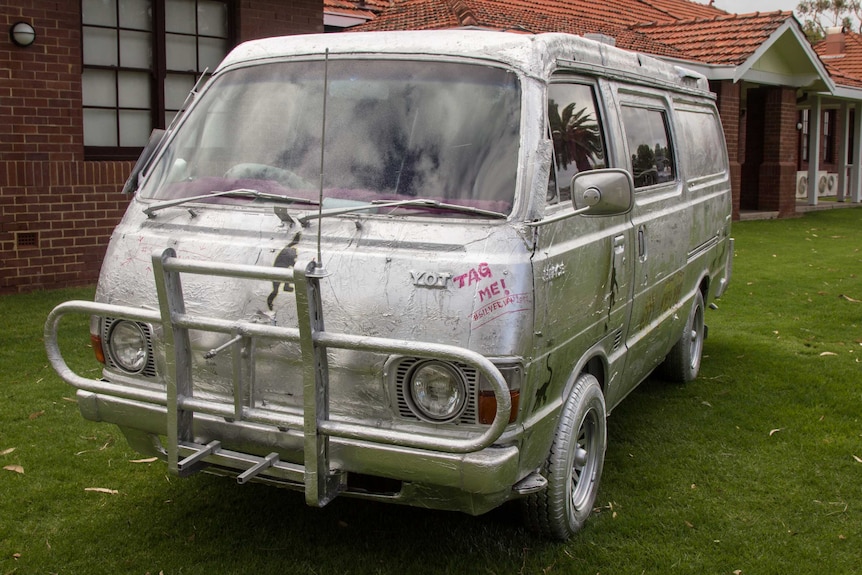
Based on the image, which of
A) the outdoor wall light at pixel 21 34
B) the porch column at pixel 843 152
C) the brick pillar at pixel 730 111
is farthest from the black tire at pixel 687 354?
the porch column at pixel 843 152

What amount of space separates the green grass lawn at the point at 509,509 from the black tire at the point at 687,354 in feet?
0.37

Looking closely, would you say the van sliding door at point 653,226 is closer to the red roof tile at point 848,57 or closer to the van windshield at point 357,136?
the van windshield at point 357,136

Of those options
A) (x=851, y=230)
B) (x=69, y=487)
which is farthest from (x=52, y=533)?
(x=851, y=230)

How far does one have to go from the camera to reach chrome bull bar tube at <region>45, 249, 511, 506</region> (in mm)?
3244

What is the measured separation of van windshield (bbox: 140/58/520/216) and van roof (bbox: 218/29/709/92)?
0.21ft

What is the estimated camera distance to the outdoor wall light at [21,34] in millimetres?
9781

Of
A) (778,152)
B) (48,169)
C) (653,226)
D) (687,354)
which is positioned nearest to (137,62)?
(48,169)

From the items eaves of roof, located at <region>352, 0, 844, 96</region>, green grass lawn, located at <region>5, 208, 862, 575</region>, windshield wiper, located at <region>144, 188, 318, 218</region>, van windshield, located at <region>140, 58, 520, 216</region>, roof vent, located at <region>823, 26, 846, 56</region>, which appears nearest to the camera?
van windshield, located at <region>140, 58, 520, 216</region>

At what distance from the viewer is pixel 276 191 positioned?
4.18 m

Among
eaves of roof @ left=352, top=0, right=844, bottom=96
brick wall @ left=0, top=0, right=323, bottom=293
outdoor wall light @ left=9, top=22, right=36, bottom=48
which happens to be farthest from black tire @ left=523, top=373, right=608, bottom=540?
eaves of roof @ left=352, top=0, right=844, bottom=96

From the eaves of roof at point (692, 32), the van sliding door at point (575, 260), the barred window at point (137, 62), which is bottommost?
the van sliding door at point (575, 260)

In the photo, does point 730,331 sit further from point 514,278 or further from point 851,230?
point 851,230

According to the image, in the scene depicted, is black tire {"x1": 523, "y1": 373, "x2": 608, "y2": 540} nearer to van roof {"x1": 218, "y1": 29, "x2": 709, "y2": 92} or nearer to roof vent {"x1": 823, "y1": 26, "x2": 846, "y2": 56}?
van roof {"x1": 218, "y1": 29, "x2": 709, "y2": 92}

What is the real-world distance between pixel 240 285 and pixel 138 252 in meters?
0.55
